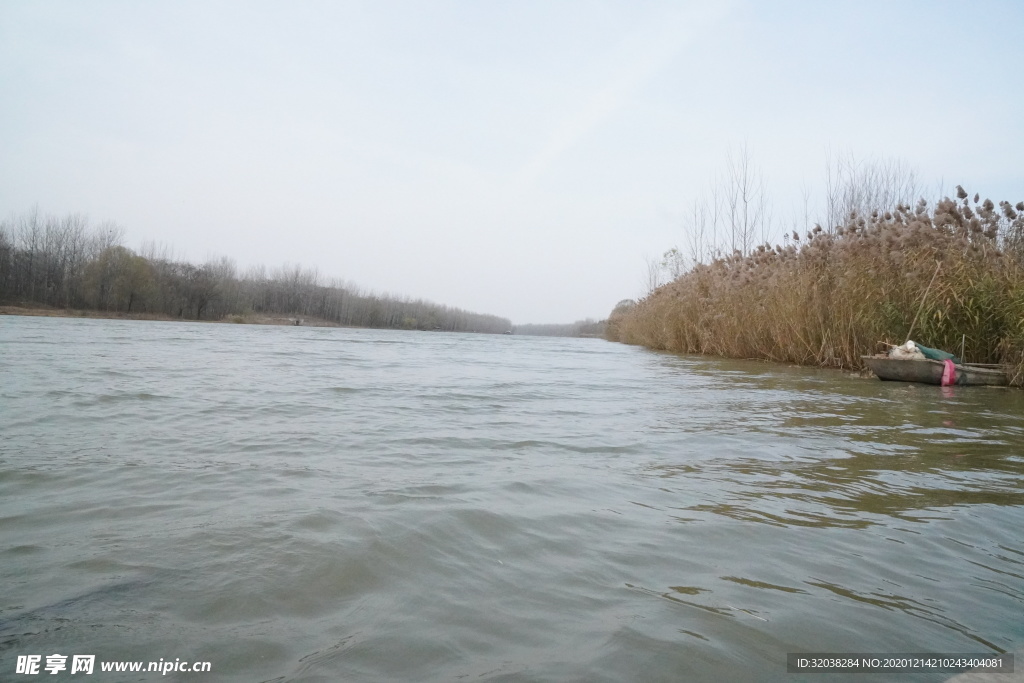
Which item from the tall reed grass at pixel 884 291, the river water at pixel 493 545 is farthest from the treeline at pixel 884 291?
the river water at pixel 493 545

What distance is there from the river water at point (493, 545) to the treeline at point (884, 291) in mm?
4967

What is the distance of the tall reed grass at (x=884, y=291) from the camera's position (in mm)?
7891

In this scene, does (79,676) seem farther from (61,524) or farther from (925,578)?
(925,578)

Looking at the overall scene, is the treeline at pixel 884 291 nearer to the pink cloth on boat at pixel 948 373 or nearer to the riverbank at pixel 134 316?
the pink cloth on boat at pixel 948 373

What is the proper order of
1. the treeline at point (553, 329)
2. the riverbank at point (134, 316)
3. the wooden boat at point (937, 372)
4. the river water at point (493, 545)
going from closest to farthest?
the river water at point (493, 545) → the wooden boat at point (937, 372) → the riverbank at point (134, 316) → the treeline at point (553, 329)

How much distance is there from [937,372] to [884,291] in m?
1.95

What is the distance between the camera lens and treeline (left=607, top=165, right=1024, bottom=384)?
25.9 ft

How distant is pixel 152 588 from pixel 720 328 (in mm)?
14244

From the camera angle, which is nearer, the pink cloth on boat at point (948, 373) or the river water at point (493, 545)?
the river water at point (493, 545)

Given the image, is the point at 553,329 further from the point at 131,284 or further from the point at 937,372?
the point at 937,372

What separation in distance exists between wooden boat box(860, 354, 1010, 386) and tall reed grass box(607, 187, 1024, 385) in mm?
236

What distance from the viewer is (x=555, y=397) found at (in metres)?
5.87

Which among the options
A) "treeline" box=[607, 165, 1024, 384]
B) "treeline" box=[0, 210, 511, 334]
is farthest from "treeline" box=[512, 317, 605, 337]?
"treeline" box=[607, 165, 1024, 384]

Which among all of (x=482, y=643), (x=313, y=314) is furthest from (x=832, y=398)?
(x=313, y=314)
